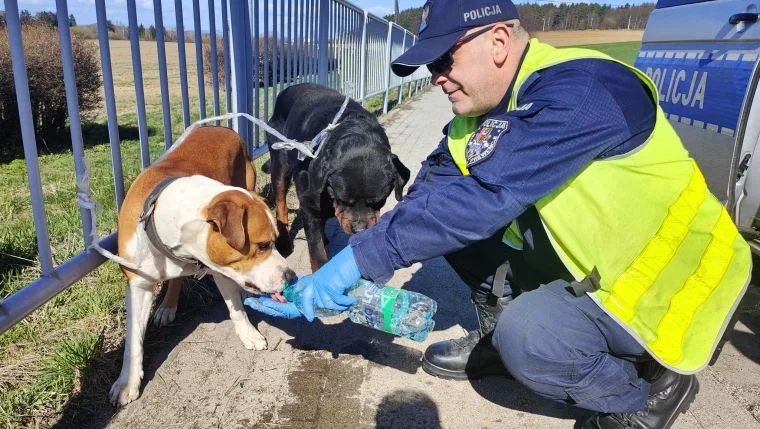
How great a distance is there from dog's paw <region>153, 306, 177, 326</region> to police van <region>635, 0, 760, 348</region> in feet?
9.67

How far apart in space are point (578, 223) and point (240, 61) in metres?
3.56

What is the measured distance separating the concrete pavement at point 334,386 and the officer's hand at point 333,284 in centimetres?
54

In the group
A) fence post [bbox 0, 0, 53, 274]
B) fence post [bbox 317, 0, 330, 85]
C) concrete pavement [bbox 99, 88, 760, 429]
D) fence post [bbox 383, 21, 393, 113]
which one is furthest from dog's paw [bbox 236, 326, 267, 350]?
fence post [bbox 383, 21, 393, 113]

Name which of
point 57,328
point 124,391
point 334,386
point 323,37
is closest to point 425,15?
point 334,386

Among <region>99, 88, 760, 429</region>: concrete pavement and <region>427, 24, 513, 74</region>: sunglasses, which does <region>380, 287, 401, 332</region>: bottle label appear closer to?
<region>99, 88, 760, 429</region>: concrete pavement

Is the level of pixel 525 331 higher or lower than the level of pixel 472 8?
lower

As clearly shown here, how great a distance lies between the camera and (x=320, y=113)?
4.30 meters

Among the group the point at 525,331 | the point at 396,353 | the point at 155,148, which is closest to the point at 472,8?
the point at 525,331

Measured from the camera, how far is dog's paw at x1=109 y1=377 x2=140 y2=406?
2.34 meters

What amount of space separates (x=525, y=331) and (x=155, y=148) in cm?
663

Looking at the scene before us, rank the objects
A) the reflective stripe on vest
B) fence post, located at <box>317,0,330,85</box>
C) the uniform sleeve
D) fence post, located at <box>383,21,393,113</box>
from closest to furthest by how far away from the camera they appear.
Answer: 1. the uniform sleeve
2. the reflective stripe on vest
3. fence post, located at <box>317,0,330,85</box>
4. fence post, located at <box>383,21,393,113</box>

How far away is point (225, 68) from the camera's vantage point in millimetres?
4598

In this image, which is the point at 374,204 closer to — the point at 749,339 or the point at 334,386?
the point at 334,386

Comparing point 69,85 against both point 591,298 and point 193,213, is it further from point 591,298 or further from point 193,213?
point 591,298
